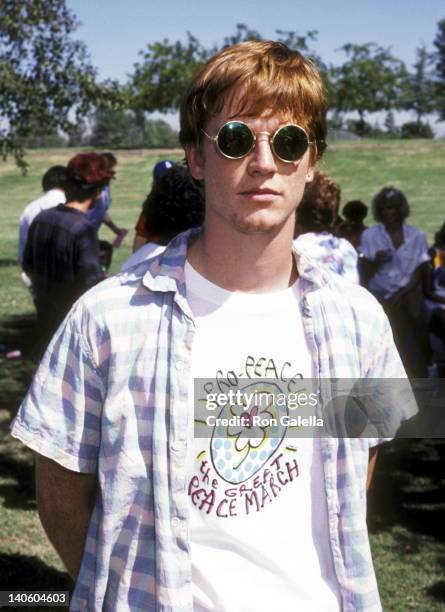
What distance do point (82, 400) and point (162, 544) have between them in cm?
33

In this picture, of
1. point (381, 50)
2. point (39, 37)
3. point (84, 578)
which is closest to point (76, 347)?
point (84, 578)

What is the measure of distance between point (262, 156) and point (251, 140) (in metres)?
0.04

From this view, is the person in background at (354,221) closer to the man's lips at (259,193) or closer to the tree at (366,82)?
the man's lips at (259,193)

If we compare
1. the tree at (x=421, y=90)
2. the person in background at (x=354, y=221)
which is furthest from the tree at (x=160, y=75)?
the person in background at (x=354, y=221)

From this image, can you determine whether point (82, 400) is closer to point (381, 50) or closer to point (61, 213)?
point (61, 213)

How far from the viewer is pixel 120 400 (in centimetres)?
176

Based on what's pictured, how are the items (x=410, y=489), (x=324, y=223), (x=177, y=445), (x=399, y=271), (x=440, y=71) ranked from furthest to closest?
1. (x=440, y=71)
2. (x=399, y=271)
3. (x=410, y=489)
4. (x=324, y=223)
5. (x=177, y=445)

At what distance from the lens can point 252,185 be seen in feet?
5.92

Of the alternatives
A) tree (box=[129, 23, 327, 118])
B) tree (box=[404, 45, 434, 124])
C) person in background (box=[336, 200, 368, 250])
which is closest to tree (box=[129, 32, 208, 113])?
tree (box=[129, 23, 327, 118])

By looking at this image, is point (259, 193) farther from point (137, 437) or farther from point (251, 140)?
point (137, 437)

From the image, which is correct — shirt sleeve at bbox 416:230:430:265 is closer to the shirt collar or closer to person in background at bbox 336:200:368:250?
person in background at bbox 336:200:368:250

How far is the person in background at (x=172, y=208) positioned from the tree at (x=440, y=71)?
96767 mm

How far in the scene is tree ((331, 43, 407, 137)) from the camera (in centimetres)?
6825

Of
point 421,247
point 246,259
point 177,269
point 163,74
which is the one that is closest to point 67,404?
point 177,269
